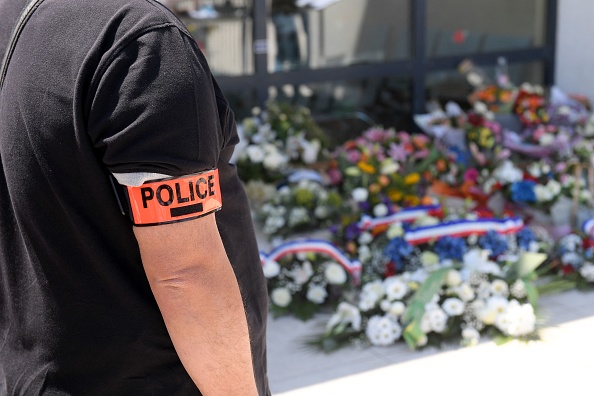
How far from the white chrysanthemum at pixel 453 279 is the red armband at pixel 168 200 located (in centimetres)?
258

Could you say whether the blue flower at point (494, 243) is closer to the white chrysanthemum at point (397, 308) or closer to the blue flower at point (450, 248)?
the blue flower at point (450, 248)

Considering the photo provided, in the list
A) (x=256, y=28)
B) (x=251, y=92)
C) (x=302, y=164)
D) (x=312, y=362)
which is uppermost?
(x=256, y=28)

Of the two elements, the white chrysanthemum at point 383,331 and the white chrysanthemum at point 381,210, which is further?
the white chrysanthemum at point 381,210

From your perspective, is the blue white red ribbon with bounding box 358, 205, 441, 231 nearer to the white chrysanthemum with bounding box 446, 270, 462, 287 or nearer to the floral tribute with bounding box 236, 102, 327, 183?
the white chrysanthemum with bounding box 446, 270, 462, 287

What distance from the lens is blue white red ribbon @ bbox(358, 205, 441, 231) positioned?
422 centimetres

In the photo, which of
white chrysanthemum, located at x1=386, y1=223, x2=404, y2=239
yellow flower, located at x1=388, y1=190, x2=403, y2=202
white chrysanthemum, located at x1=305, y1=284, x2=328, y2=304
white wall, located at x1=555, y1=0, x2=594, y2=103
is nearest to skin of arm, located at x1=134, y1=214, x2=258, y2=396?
white chrysanthemum, located at x1=305, y1=284, x2=328, y2=304

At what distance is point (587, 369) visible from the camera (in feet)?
10.6

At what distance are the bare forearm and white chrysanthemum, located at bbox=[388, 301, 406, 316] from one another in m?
2.33

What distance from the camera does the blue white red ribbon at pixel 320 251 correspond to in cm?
388

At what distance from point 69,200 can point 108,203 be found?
0.05m

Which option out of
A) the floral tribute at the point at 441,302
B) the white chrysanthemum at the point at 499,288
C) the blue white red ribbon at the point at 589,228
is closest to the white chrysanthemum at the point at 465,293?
the floral tribute at the point at 441,302

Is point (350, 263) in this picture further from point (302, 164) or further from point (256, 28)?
point (256, 28)

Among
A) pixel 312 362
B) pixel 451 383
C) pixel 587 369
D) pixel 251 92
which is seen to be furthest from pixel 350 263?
pixel 251 92

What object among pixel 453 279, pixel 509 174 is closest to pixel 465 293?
pixel 453 279
